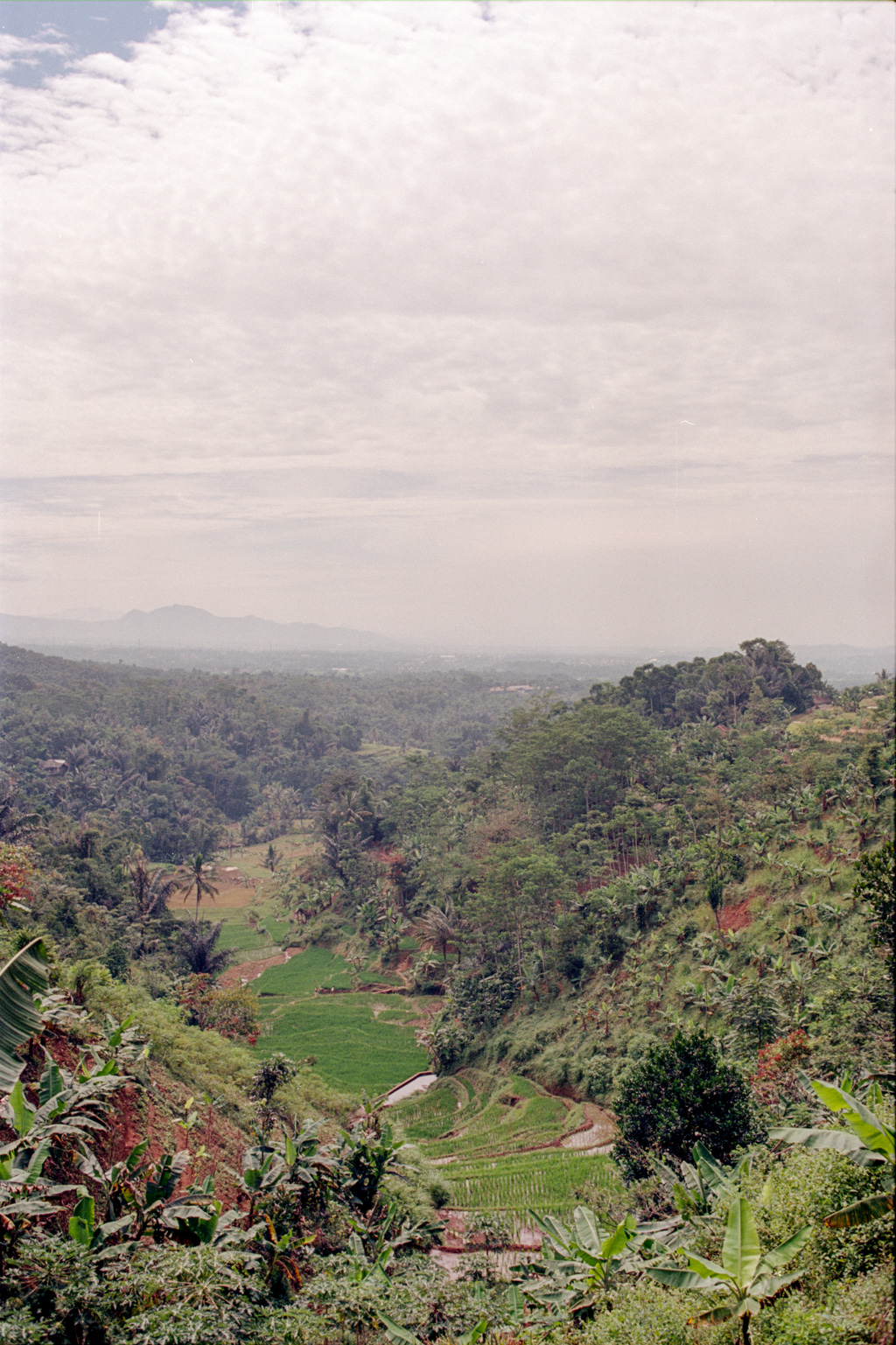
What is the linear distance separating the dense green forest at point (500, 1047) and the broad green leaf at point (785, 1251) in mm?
27

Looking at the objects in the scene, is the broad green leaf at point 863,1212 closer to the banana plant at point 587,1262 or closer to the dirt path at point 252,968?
the banana plant at point 587,1262

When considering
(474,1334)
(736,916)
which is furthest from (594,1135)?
(474,1334)

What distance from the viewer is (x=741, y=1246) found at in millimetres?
4641

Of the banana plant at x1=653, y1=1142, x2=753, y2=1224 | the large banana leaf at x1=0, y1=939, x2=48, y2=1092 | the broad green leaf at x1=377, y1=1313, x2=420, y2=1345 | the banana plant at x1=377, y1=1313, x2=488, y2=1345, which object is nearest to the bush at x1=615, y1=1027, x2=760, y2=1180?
the banana plant at x1=653, y1=1142, x2=753, y2=1224

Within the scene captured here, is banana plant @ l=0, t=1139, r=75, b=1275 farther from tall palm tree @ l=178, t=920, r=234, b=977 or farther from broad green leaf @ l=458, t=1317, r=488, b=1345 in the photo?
tall palm tree @ l=178, t=920, r=234, b=977

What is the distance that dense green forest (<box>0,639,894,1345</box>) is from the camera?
502cm

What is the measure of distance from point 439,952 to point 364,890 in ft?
19.3

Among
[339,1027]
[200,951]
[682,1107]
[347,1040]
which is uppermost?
[682,1107]

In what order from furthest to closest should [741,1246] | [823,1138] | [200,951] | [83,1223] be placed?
[200,951]
[83,1223]
[823,1138]
[741,1246]

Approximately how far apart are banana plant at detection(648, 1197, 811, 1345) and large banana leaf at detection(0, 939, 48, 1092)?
4294 mm

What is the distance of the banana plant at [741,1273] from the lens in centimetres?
444

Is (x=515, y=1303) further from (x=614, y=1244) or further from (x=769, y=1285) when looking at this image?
(x=769, y=1285)

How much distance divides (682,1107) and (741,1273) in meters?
5.09

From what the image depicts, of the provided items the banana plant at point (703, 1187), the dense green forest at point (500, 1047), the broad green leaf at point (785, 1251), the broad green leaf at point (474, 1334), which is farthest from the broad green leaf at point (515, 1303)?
the broad green leaf at point (785, 1251)
